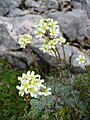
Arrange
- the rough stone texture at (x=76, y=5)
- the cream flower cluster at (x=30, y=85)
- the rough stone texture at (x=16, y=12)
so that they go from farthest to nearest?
the rough stone texture at (x=76, y=5) → the rough stone texture at (x=16, y=12) → the cream flower cluster at (x=30, y=85)

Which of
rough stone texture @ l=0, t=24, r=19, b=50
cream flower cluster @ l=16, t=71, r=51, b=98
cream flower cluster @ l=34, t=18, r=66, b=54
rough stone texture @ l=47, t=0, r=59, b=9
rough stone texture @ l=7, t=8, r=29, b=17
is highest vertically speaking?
cream flower cluster @ l=16, t=71, r=51, b=98

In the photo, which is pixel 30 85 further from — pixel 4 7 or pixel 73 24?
pixel 4 7

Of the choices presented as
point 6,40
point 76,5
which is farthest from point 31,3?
point 6,40

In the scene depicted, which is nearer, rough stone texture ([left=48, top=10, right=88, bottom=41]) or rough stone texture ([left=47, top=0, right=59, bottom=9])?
rough stone texture ([left=48, top=10, right=88, bottom=41])

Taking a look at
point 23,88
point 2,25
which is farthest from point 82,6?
point 23,88

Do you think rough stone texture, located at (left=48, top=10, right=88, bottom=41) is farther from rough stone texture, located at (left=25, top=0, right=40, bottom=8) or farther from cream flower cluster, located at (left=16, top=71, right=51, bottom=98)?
cream flower cluster, located at (left=16, top=71, right=51, bottom=98)

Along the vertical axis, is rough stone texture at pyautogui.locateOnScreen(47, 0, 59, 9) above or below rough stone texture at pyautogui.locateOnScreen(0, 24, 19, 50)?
above

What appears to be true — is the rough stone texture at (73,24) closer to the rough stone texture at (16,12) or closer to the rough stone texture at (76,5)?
the rough stone texture at (76,5)

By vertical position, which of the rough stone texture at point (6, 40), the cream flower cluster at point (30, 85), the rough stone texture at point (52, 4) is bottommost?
the rough stone texture at point (6, 40)

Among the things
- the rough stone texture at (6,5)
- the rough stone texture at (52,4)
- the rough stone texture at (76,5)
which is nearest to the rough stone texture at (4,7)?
the rough stone texture at (6,5)

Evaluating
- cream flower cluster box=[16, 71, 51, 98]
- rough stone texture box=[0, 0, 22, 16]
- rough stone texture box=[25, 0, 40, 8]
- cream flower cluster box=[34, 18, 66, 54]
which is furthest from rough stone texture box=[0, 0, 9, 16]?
cream flower cluster box=[16, 71, 51, 98]
